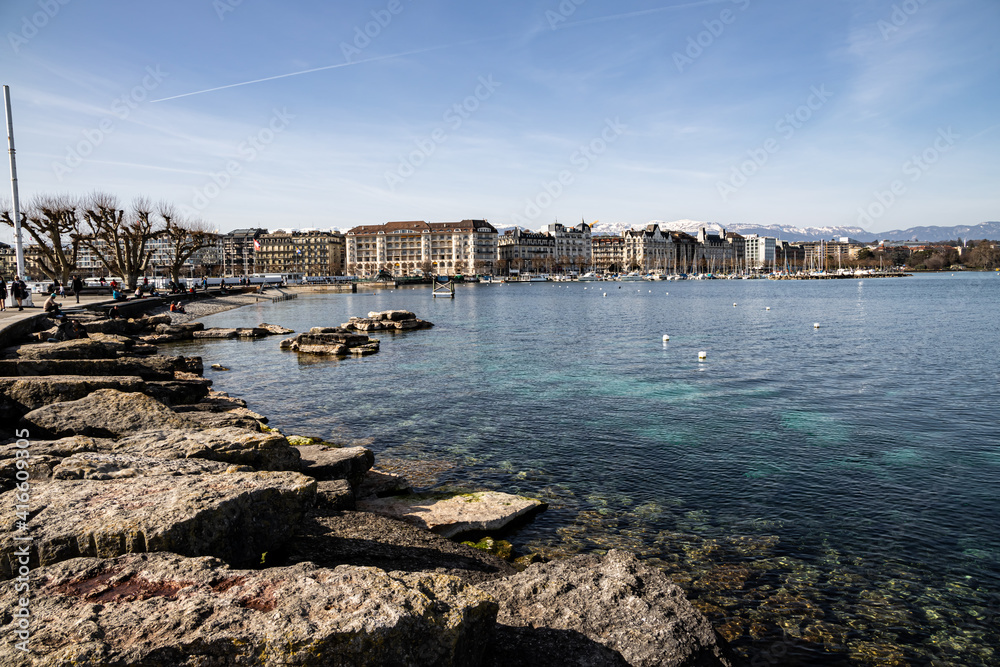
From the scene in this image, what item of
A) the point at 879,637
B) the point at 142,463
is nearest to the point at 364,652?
the point at 142,463

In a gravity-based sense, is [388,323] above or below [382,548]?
above

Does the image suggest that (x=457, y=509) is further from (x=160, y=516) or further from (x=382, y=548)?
(x=160, y=516)

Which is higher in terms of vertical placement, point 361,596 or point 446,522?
point 361,596

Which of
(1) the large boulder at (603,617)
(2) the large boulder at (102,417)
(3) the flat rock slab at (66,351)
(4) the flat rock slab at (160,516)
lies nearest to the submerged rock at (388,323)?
(3) the flat rock slab at (66,351)

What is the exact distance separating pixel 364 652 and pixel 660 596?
401cm

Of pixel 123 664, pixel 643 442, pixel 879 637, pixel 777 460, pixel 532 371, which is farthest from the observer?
pixel 532 371

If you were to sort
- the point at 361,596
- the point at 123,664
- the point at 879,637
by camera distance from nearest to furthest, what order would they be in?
the point at 123,664 → the point at 361,596 → the point at 879,637

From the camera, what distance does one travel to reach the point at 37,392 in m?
12.8

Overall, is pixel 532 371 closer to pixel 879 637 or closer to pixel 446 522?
pixel 446 522

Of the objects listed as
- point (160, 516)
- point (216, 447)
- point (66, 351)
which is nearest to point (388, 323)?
point (66, 351)

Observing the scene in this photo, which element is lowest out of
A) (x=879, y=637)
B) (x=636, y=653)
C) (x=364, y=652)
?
(x=879, y=637)

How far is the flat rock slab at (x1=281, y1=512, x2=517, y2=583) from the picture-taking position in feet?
25.8

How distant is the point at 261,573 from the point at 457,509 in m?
5.97

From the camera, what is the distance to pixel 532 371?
92.8 ft
